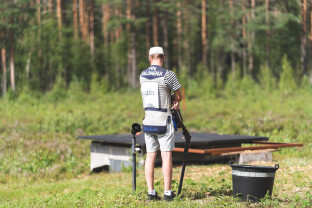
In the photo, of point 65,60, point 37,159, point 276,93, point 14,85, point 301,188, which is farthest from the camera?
point 65,60

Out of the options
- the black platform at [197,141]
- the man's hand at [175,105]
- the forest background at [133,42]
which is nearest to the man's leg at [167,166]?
the man's hand at [175,105]

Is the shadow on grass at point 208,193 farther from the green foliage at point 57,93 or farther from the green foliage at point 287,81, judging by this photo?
the green foliage at point 57,93

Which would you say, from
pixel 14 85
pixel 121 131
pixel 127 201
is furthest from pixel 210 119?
pixel 127 201

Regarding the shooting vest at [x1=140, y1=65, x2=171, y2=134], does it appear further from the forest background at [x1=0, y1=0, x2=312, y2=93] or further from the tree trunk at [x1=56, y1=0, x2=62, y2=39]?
the tree trunk at [x1=56, y1=0, x2=62, y2=39]

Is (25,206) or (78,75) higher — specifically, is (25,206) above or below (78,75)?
below

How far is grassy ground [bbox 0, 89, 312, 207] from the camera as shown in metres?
7.41

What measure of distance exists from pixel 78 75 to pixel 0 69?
574 cm

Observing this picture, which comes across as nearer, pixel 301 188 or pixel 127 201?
pixel 127 201

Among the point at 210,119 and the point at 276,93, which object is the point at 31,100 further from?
the point at 276,93

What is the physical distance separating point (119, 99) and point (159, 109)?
22964 millimetres

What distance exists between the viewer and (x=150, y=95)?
671 centimetres

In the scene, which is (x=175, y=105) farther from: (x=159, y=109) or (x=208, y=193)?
(x=208, y=193)

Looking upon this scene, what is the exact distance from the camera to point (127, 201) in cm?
684

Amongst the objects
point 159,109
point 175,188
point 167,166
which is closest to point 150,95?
point 159,109
